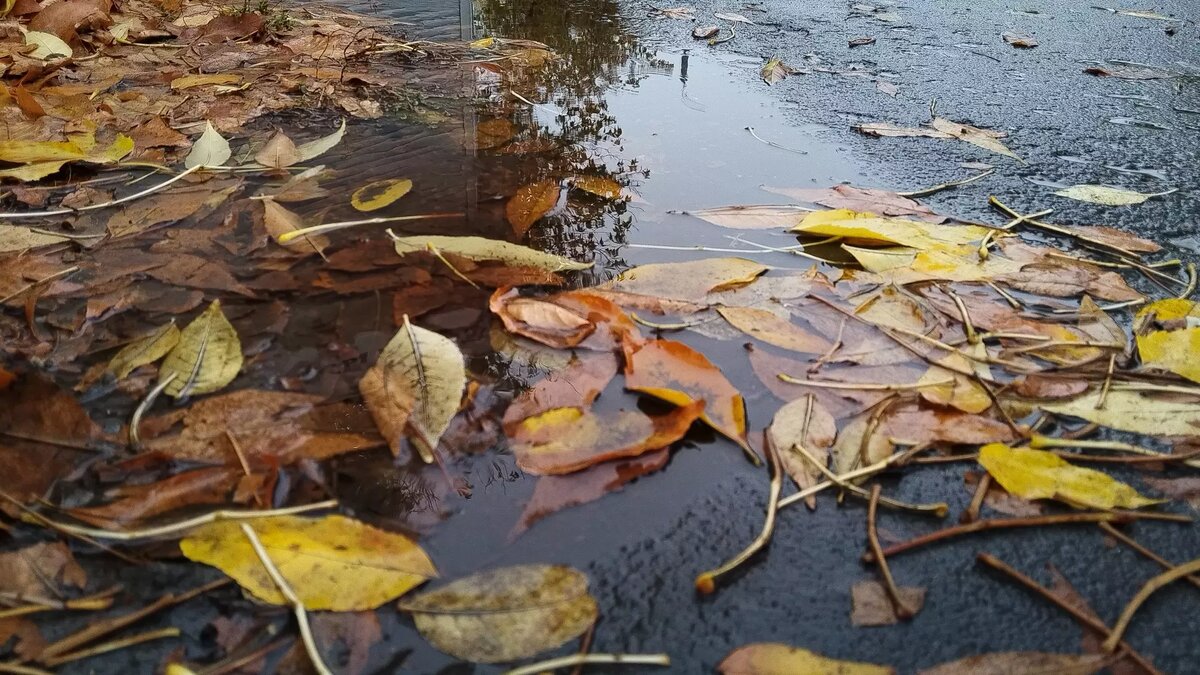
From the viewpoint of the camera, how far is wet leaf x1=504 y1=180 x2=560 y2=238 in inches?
59.7

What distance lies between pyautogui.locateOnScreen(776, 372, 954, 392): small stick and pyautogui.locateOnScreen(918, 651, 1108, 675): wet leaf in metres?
0.41

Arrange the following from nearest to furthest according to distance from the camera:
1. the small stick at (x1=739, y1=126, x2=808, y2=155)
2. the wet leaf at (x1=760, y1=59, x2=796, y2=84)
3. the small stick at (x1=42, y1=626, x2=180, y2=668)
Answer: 1. the small stick at (x1=42, y1=626, x2=180, y2=668)
2. the small stick at (x1=739, y1=126, x2=808, y2=155)
3. the wet leaf at (x1=760, y1=59, x2=796, y2=84)

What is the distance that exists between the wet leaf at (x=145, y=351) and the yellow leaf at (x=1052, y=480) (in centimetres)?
111

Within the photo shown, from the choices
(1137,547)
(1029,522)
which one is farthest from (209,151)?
(1137,547)

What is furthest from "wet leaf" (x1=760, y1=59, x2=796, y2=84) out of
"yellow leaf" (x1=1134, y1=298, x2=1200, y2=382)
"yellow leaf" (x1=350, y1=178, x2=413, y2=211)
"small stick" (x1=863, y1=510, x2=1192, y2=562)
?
"small stick" (x1=863, y1=510, x2=1192, y2=562)

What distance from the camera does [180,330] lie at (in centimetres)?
115

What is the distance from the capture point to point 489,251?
1.38 m

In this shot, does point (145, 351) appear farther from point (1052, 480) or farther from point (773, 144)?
point (773, 144)

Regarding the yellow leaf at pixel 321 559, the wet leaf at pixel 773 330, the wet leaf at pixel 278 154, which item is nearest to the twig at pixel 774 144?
the wet leaf at pixel 773 330

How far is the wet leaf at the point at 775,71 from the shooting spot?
97.4 inches

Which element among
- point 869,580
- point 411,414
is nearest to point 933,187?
point 869,580

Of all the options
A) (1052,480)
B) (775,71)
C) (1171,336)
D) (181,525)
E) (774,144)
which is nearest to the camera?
(181,525)

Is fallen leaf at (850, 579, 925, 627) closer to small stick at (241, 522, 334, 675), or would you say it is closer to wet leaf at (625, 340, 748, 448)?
wet leaf at (625, 340, 748, 448)

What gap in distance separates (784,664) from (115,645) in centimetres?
63
